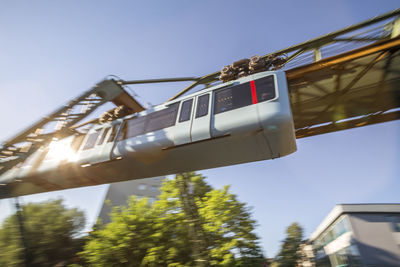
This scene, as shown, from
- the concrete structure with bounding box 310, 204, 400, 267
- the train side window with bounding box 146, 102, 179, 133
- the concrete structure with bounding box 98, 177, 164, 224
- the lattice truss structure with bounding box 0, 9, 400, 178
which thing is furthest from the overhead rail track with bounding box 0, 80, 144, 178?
the concrete structure with bounding box 310, 204, 400, 267

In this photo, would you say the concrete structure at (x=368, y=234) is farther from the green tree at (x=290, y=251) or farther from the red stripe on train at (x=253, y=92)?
the red stripe on train at (x=253, y=92)

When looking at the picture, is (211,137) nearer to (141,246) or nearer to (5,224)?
(141,246)

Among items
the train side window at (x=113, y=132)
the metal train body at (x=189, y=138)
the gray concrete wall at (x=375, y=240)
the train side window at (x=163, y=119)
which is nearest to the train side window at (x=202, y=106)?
the metal train body at (x=189, y=138)

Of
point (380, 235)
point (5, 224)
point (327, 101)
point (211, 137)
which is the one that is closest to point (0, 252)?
point (5, 224)

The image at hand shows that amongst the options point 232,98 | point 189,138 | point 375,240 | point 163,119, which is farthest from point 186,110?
point 375,240

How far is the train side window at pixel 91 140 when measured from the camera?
724cm

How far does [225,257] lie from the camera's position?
1069 cm

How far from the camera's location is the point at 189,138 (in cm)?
529

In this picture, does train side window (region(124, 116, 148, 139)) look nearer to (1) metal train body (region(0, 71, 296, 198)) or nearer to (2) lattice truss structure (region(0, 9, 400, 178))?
(1) metal train body (region(0, 71, 296, 198))

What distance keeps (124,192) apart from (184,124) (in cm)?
2577

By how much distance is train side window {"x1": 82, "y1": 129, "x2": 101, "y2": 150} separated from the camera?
7.24m

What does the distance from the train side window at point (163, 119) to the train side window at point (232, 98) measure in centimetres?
131

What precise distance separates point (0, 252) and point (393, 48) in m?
22.2

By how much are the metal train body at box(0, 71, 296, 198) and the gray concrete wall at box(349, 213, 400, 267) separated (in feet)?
59.2
